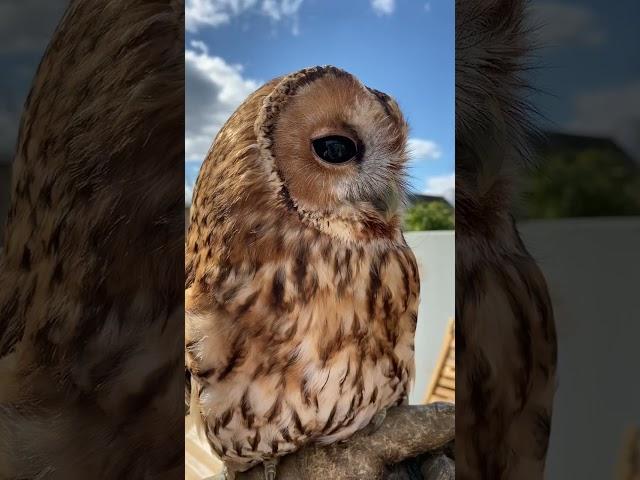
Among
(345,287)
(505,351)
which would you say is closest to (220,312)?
(345,287)

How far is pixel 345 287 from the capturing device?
4.09 feet

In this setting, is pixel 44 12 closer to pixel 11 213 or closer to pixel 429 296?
pixel 11 213

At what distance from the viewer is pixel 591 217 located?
0.74m

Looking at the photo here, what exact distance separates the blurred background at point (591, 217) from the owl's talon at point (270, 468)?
2.34 ft

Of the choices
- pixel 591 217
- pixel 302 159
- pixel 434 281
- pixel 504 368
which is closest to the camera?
pixel 591 217

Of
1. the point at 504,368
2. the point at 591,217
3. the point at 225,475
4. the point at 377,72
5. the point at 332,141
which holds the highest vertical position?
the point at 377,72

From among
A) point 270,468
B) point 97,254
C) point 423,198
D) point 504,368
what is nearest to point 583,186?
point 504,368

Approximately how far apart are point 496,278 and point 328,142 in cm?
54

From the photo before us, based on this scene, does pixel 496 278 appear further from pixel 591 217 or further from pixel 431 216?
pixel 431 216

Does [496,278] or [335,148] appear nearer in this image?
[496,278]

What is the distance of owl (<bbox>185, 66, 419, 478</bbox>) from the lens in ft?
3.99

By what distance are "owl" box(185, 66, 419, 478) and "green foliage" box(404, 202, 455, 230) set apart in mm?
124

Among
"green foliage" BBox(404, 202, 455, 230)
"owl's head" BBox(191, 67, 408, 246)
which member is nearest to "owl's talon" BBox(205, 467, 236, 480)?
"owl's head" BBox(191, 67, 408, 246)

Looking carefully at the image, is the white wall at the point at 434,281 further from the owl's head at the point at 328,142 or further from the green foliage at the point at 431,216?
the owl's head at the point at 328,142
